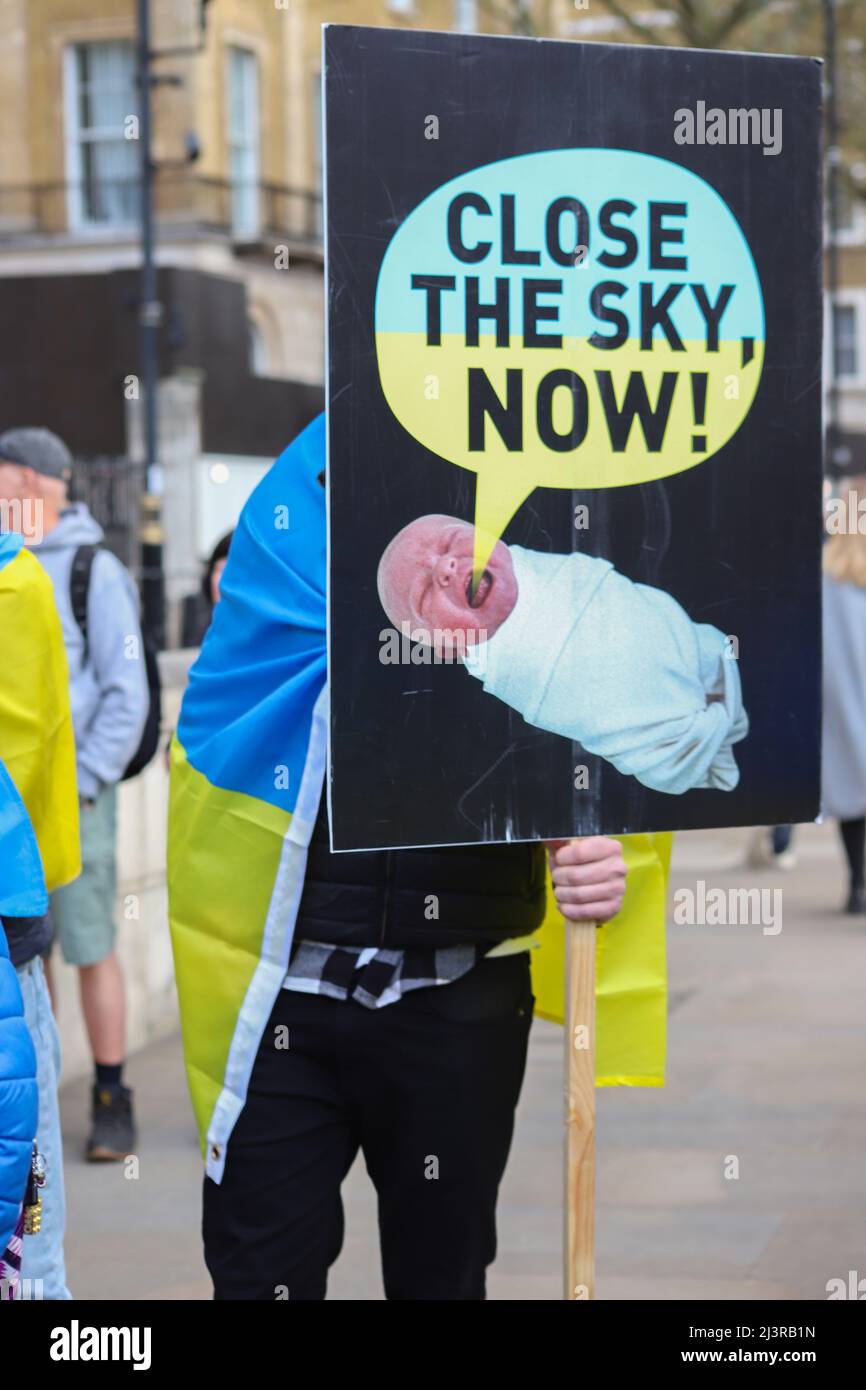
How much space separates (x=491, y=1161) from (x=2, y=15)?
33628 millimetres

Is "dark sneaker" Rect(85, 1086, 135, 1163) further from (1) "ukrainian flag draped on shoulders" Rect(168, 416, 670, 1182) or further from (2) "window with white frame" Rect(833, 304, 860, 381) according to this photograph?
(2) "window with white frame" Rect(833, 304, 860, 381)

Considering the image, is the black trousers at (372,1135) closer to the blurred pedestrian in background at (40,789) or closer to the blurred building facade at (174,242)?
the blurred pedestrian in background at (40,789)

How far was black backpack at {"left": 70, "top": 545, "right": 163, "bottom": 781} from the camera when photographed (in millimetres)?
5664

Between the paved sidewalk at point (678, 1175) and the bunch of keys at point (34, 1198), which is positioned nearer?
the bunch of keys at point (34, 1198)

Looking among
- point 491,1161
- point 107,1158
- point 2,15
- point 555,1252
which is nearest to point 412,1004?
point 491,1161

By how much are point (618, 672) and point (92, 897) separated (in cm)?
315

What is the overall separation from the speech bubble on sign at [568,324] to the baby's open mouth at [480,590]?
4cm

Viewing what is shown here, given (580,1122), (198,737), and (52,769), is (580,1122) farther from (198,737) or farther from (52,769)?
(52,769)

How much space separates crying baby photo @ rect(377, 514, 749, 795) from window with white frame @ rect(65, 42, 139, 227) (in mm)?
31715

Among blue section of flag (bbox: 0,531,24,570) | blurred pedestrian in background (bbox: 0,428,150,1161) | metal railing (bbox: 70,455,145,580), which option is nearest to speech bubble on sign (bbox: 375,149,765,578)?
blue section of flag (bbox: 0,531,24,570)

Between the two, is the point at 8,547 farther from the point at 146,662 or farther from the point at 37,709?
the point at 146,662

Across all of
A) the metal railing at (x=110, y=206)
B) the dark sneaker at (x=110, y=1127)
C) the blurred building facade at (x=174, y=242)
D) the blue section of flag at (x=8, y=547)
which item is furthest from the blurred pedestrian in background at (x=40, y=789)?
the metal railing at (x=110, y=206)

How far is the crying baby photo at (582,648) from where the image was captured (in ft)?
9.31
